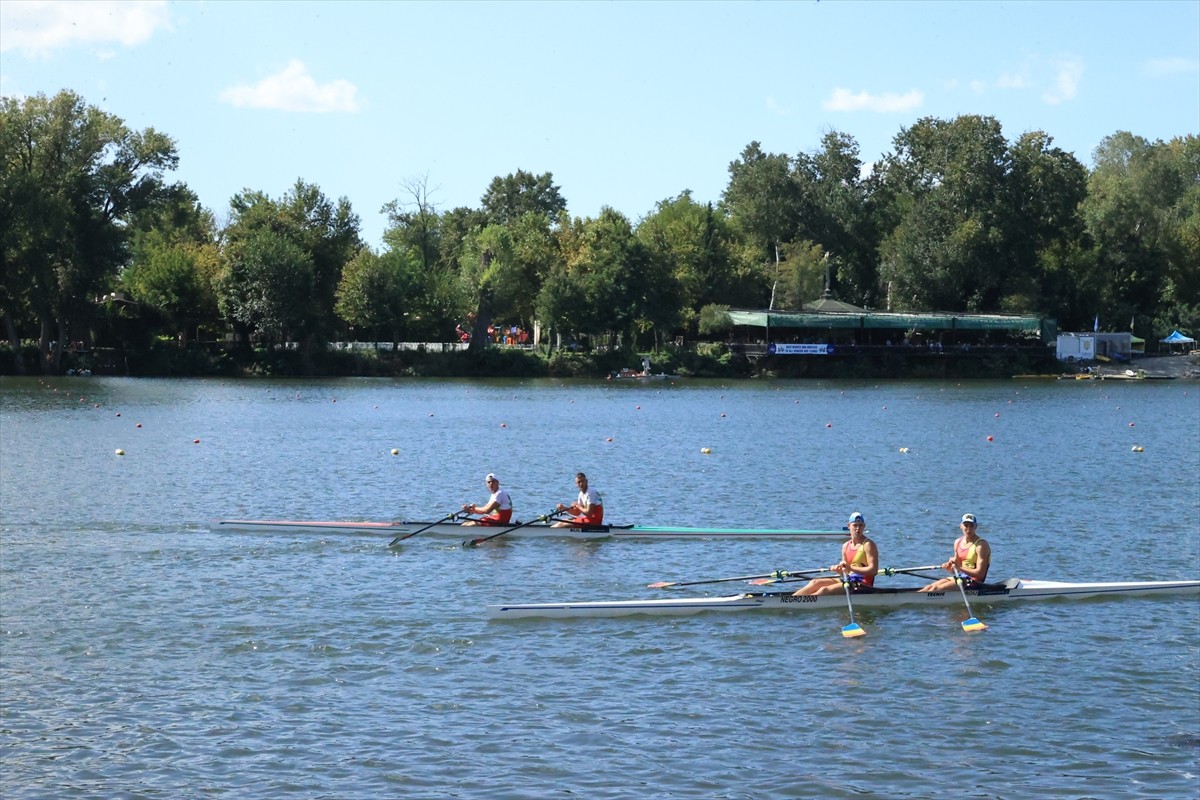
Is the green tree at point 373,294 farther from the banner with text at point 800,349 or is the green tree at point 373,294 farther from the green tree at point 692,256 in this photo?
the banner with text at point 800,349

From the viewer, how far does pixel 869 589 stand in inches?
798

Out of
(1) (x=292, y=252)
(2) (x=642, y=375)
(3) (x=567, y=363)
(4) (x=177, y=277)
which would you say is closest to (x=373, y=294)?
(1) (x=292, y=252)

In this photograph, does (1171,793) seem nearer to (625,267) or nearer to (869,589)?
(869,589)

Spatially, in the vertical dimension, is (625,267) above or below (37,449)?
above

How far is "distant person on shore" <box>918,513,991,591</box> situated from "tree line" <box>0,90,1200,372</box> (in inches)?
2786

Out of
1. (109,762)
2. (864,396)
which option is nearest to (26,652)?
(109,762)

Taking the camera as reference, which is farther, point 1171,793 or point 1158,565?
point 1158,565

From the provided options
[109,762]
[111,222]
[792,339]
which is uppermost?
[111,222]

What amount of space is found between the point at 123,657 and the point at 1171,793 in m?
13.1

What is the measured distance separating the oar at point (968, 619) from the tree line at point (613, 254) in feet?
233

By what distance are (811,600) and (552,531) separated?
745 centimetres

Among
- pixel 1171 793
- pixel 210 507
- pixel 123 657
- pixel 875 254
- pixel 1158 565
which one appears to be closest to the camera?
pixel 1171 793

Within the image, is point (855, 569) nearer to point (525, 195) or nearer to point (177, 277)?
point (177, 277)

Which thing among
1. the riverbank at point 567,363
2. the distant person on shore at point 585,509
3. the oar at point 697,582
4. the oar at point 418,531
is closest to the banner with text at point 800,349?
the riverbank at point 567,363
